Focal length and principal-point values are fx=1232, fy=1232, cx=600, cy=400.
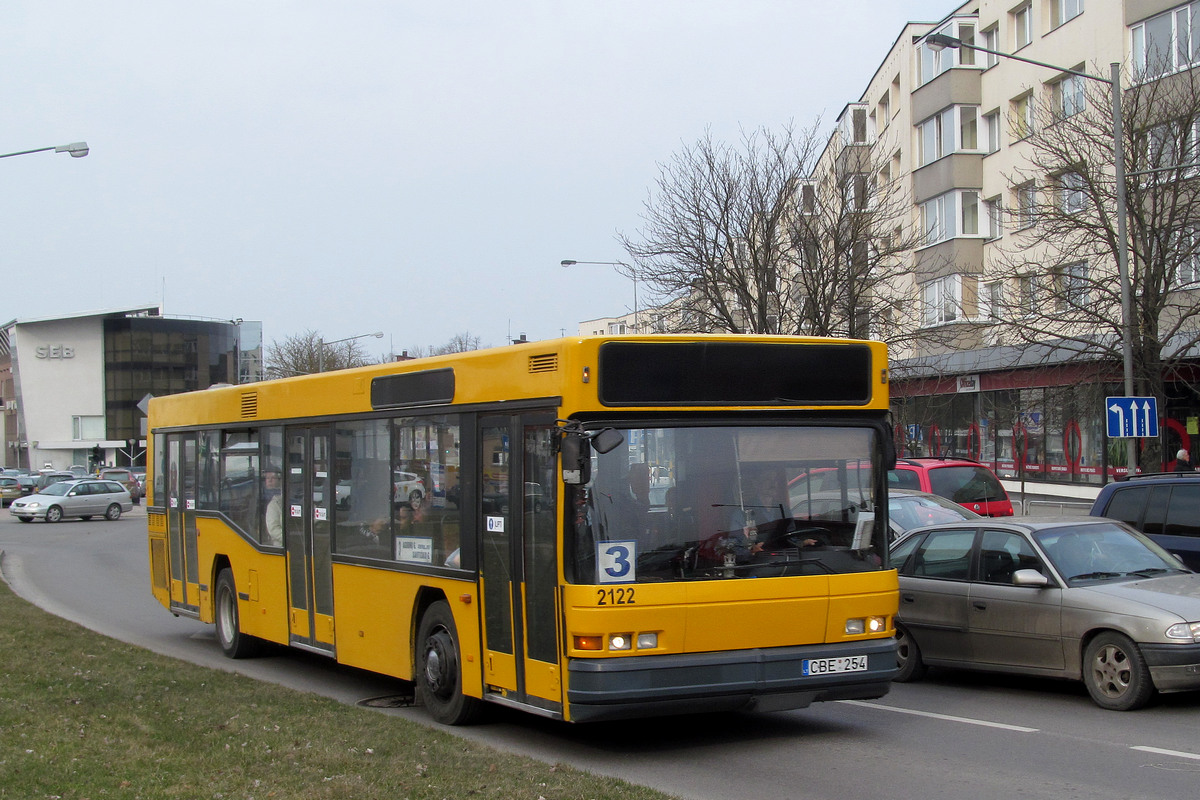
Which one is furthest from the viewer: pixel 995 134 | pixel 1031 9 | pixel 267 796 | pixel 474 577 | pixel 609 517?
pixel 995 134

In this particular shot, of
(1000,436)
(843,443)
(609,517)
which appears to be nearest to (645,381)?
(609,517)

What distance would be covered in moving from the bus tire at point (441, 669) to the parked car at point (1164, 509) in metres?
6.59

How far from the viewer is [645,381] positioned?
305 inches

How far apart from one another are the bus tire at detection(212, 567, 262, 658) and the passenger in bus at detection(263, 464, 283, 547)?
129 cm

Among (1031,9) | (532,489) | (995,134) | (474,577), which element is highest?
(1031,9)

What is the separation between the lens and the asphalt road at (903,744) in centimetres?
697

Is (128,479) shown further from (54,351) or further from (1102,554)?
(1102,554)

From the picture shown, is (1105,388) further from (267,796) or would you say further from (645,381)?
(267,796)

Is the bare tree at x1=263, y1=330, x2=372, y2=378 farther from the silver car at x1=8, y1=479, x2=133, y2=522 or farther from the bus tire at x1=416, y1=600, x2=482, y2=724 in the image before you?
the bus tire at x1=416, y1=600, x2=482, y2=724

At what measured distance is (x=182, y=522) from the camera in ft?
48.6

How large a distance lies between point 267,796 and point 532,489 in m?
2.58

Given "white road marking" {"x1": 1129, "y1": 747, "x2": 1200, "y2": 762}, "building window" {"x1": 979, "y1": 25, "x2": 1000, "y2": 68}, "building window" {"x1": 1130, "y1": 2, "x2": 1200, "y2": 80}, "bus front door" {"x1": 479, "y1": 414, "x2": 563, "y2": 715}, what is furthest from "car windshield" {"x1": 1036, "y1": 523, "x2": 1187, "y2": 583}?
"building window" {"x1": 979, "y1": 25, "x2": 1000, "y2": 68}

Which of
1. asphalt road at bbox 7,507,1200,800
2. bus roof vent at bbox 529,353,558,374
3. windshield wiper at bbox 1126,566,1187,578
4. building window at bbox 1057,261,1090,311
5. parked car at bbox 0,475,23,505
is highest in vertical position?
building window at bbox 1057,261,1090,311

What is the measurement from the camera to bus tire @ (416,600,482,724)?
8922 millimetres
